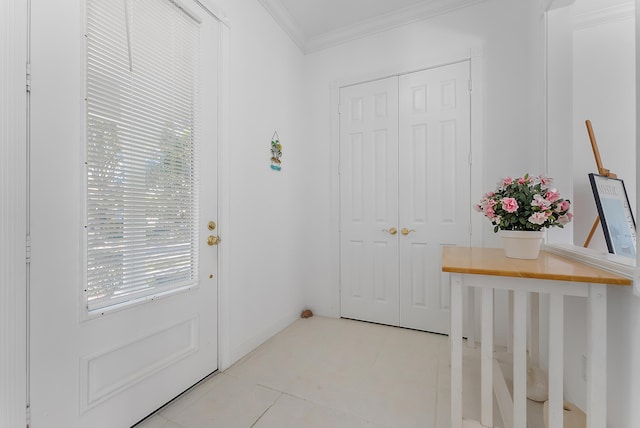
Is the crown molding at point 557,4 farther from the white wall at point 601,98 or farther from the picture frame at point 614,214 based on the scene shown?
the picture frame at point 614,214

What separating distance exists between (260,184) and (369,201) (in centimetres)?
105

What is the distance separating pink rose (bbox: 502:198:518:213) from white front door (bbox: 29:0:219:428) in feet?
5.76

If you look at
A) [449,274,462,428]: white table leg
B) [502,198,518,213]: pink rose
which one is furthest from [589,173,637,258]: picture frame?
[449,274,462,428]: white table leg

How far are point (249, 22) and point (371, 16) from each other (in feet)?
3.75

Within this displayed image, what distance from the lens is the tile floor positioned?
138 centimetres

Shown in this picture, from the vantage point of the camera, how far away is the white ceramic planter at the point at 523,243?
1.33 meters

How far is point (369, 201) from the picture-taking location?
2641 mm

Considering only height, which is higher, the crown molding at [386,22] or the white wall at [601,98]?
the crown molding at [386,22]

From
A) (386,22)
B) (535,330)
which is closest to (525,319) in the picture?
(535,330)

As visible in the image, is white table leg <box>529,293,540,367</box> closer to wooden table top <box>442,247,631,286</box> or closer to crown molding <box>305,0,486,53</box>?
wooden table top <box>442,247,631,286</box>

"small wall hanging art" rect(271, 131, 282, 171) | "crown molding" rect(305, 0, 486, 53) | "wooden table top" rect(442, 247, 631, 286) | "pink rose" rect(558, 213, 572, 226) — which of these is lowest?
"wooden table top" rect(442, 247, 631, 286)

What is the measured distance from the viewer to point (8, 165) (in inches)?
37.0

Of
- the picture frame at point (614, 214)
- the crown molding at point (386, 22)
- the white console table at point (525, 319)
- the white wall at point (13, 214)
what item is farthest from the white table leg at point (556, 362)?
the crown molding at point (386, 22)

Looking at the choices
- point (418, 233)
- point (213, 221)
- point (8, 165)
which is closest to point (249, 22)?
point (213, 221)
